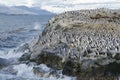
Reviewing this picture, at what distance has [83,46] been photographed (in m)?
20.0

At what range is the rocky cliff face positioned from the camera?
19.2m

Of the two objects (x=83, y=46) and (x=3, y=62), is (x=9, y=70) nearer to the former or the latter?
(x=3, y=62)

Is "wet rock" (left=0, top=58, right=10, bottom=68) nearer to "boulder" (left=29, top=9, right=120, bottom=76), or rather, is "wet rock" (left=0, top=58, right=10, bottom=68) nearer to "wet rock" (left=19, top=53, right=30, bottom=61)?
"wet rock" (left=19, top=53, right=30, bottom=61)

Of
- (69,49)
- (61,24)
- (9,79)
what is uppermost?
(61,24)

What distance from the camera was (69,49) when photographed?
66.4 ft

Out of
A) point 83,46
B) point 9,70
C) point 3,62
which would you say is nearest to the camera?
point 83,46

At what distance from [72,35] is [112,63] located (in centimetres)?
307

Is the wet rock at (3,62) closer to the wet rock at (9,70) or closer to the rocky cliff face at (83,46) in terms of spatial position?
the wet rock at (9,70)

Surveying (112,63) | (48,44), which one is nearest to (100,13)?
(48,44)

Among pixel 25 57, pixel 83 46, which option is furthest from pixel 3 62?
pixel 83 46

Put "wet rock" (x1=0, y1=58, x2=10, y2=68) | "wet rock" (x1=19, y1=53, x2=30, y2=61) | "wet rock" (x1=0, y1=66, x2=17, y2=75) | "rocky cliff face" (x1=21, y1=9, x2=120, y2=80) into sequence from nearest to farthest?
"rocky cliff face" (x1=21, y1=9, x2=120, y2=80) < "wet rock" (x1=0, y1=66, x2=17, y2=75) < "wet rock" (x1=0, y1=58, x2=10, y2=68) < "wet rock" (x1=19, y1=53, x2=30, y2=61)

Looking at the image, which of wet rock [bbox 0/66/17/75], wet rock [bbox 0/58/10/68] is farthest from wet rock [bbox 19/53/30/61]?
wet rock [bbox 0/66/17/75]

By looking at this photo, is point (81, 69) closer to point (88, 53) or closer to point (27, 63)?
point (88, 53)

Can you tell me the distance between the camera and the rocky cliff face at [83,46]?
19234 millimetres
